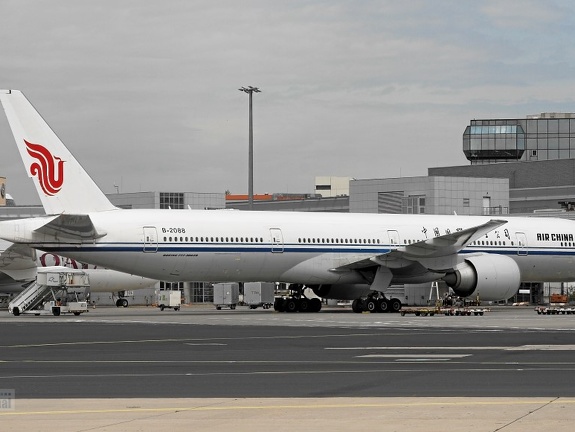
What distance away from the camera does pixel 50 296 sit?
171 ft

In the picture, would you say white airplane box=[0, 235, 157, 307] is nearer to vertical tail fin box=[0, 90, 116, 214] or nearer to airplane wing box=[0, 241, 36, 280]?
airplane wing box=[0, 241, 36, 280]

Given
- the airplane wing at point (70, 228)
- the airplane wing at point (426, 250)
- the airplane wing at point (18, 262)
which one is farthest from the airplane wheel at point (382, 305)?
the airplane wing at point (18, 262)

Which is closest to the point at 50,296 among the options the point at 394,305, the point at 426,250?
the point at 394,305

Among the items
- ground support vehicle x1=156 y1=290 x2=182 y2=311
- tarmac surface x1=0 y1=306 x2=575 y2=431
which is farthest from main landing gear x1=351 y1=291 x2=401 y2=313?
ground support vehicle x1=156 y1=290 x2=182 y2=311

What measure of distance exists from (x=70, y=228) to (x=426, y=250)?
51.8 ft

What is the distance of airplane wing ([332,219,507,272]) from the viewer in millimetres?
47875

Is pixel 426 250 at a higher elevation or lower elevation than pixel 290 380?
higher

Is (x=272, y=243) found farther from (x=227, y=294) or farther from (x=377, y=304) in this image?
(x=227, y=294)

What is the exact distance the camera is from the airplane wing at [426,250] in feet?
157
